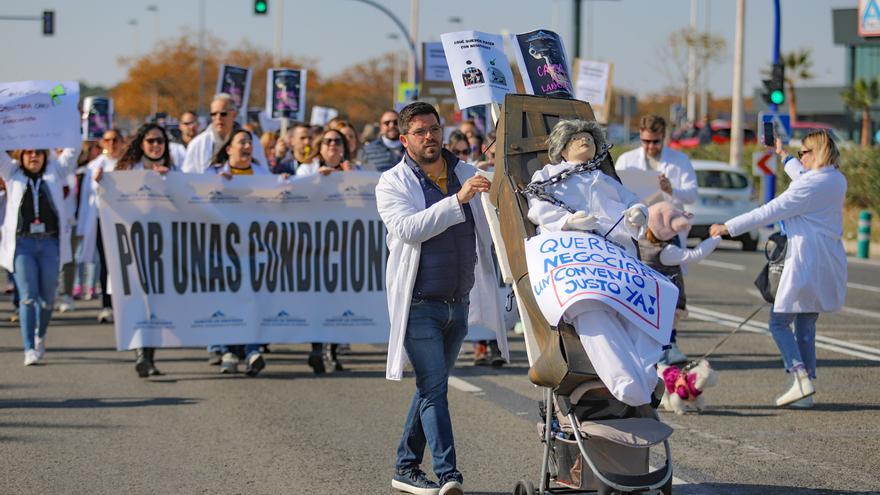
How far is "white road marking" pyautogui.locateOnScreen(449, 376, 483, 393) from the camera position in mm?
10336

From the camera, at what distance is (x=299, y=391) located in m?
10.3

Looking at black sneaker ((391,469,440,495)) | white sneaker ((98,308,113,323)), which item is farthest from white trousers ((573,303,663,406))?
white sneaker ((98,308,113,323))

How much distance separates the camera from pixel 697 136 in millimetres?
47656

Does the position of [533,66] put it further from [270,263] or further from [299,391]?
[270,263]

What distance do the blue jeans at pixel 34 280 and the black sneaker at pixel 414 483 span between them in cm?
566

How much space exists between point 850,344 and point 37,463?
791cm

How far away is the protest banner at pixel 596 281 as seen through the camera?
568cm

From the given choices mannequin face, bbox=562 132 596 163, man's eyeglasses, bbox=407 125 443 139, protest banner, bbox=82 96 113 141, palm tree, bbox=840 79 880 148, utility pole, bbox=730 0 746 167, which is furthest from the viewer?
palm tree, bbox=840 79 880 148

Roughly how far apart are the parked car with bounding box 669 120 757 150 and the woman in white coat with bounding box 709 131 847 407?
108ft

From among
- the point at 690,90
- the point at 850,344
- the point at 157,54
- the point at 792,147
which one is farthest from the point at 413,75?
the point at 157,54

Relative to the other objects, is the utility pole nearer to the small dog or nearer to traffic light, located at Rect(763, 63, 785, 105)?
traffic light, located at Rect(763, 63, 785, 105)

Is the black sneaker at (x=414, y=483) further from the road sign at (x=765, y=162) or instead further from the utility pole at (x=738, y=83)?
the utility pole at (x=738, y=83)

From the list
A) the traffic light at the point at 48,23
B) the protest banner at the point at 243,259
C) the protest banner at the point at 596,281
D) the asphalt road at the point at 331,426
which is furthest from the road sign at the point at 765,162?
the traffic light at the point at 48,23

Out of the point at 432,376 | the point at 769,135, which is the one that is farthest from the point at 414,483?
the point at 769,135
